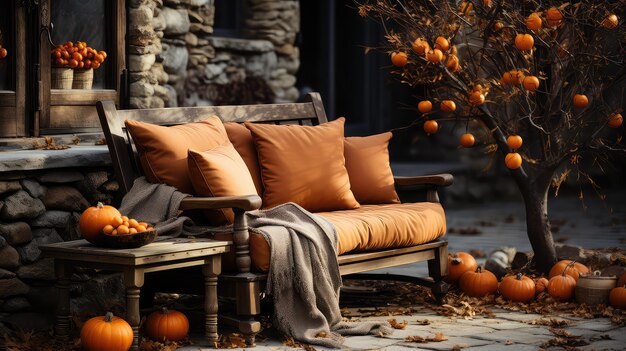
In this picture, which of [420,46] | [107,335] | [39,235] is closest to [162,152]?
[39,235]

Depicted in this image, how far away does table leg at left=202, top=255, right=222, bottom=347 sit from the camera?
4777mm

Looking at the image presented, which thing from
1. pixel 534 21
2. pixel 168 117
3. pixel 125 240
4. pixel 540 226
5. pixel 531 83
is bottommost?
pixel 540 226

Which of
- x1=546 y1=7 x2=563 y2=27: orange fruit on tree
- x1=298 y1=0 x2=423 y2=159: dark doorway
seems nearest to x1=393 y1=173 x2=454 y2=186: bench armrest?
x1=546 y1=7 x2=563 y2=27: orange fruit on tree

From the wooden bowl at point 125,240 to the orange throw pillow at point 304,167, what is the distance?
1062 mm

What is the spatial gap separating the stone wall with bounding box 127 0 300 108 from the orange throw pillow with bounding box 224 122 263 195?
156 centimetres

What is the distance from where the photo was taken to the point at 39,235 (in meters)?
5.23

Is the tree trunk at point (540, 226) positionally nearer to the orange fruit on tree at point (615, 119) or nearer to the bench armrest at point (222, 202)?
the orange fruit on tree at point (615, 119)

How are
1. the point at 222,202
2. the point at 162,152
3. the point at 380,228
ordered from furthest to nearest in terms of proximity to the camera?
the point at 380,228 < the point at 162,152 < the point at 222,202

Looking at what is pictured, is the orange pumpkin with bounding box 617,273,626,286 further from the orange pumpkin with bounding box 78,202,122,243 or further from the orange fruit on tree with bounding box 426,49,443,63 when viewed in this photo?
the orange pumpkin with bounding box 78,202,122,243

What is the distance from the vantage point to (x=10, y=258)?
5066mm

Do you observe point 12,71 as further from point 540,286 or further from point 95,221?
point 540,286

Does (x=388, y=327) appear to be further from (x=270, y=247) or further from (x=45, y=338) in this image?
(x=45, y=338)

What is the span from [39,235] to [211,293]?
39.0 inches

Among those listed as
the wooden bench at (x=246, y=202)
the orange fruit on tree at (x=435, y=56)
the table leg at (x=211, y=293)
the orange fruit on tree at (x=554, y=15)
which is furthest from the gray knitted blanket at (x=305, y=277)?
the orange fruit on tree at (x=554, y=15)
